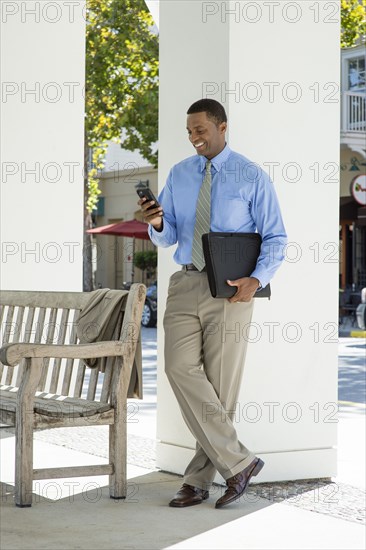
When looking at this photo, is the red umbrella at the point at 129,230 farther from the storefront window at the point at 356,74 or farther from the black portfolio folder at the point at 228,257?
the black portfolio folder at the point at 228,257

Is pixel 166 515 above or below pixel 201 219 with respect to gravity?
below

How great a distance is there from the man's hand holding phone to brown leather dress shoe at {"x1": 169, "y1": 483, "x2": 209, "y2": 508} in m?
1.38

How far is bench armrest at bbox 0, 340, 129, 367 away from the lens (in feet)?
17.4

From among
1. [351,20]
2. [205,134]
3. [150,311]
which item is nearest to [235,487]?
[205,134]

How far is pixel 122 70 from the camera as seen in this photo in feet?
84.3

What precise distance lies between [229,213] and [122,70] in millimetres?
20828

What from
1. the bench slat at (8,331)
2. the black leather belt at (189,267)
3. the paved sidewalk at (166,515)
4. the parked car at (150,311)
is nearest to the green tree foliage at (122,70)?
the parked car at (150,311)

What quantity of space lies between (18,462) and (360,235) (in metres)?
24.4

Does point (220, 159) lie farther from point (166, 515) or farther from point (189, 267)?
point (166, 515)

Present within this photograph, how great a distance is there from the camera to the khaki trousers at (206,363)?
535 cm

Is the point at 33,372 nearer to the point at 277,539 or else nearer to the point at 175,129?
the point at 277,539

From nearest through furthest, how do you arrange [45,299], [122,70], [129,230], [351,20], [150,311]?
1. [45,299]
2. [351,20]
3. [150,311]
4. [122,70]
5. [129,230]

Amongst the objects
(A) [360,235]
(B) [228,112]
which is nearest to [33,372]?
(B) [228,112]

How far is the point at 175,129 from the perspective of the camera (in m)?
6.48
